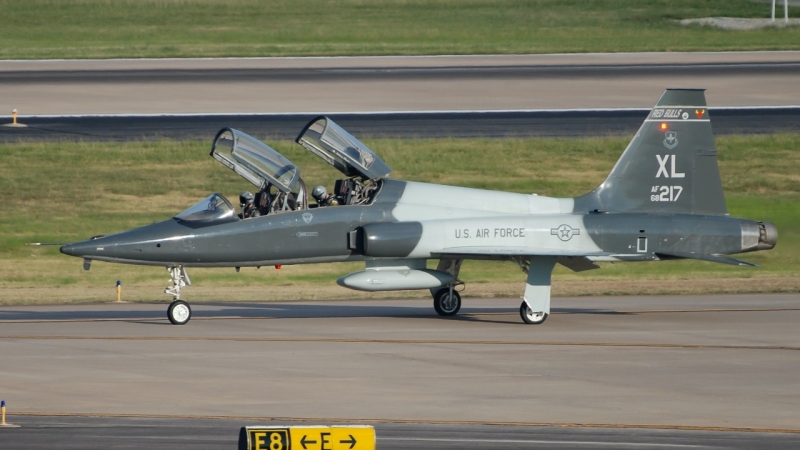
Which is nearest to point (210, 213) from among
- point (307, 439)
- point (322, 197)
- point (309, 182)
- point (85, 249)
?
point (322, 197)

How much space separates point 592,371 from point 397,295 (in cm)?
950

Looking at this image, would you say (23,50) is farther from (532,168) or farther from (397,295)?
(397,295)

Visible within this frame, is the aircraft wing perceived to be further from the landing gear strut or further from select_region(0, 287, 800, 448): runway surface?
the landing gear strut

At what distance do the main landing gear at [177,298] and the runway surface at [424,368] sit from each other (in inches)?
9.4

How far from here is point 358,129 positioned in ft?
121

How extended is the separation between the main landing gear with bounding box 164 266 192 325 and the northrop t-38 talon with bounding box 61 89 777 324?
0.02 m

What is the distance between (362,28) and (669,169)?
47.7 meters

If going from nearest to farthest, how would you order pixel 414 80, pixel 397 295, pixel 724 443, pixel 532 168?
pixel 724 443 < pixel 397 295 < pixel 532 168 < pixel 414 80

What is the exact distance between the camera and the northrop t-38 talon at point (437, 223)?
1856cm

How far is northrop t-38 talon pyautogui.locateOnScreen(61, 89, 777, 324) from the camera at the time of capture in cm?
1856

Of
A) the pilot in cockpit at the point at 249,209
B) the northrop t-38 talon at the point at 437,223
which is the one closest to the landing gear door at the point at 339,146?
the northrop t-38 talon at the point at 437,223

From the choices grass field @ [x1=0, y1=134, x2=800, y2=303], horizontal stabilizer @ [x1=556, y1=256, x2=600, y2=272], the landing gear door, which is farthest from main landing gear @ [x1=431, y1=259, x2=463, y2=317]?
grass field @ [x1=0, y1=134, x2=800, y2=303]

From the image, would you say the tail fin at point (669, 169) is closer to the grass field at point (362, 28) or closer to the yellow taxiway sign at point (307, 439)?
the yellow taxiway sign at point (307, 439)

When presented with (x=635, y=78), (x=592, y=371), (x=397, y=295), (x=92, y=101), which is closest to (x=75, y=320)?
(x=397, y=295)
